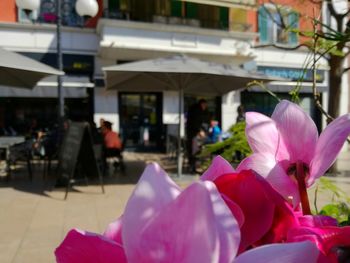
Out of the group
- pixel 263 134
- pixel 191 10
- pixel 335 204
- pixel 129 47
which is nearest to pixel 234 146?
pixel 335 204

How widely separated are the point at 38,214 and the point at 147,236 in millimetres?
6192

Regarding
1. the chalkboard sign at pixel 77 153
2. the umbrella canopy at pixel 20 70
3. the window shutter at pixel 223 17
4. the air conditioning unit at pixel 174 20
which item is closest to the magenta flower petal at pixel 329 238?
the umbrella canopy at pixel 20 70

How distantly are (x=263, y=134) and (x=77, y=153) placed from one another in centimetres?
691

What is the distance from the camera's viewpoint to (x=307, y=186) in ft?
2.71

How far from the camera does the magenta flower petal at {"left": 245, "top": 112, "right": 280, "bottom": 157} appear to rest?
2.75 feet

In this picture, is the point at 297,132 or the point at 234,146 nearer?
the point at 297,132

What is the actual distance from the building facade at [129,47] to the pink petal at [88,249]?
14.0 metres

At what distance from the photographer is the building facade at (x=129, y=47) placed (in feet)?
49.3

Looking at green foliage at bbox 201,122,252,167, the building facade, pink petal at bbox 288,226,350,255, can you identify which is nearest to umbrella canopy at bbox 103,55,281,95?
the building facade

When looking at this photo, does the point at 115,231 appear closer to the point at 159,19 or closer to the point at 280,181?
the point at 280,181

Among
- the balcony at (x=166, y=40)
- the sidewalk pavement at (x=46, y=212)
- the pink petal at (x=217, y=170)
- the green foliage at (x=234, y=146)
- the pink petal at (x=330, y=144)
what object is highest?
the balcony at (x=166, y=40)

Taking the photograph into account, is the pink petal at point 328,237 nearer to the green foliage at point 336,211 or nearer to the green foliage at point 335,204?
the green foliage at point 335,204

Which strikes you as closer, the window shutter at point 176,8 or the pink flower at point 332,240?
the pink flower at point 332,240

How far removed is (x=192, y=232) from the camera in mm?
523
